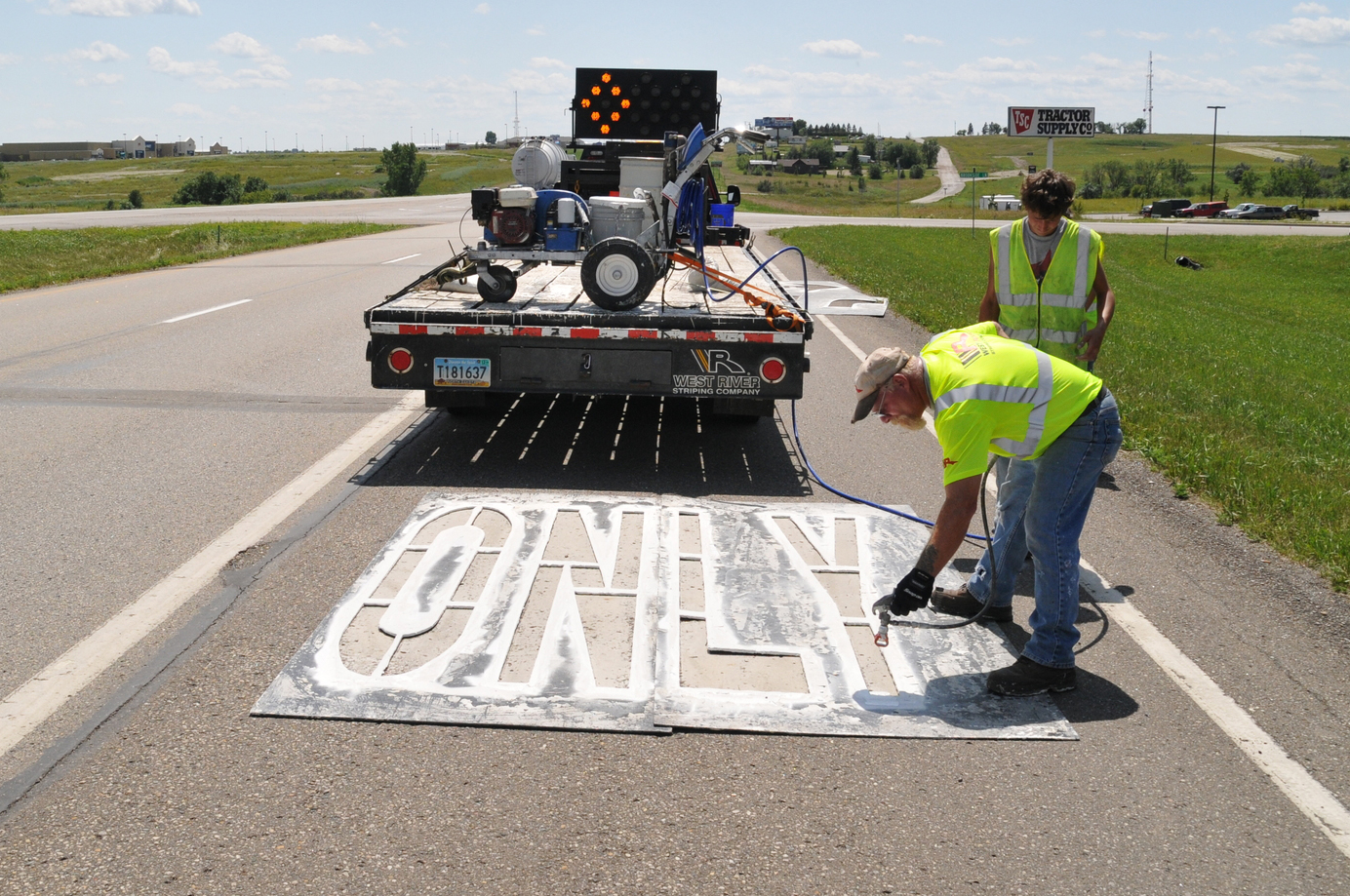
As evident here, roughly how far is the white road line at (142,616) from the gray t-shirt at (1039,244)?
4.09m

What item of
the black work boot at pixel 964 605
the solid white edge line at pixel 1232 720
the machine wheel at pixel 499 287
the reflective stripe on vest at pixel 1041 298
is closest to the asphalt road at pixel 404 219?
the machine wheel at pixel 499 287

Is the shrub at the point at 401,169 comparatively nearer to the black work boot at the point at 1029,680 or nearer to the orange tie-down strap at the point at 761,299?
the orange tie-down strap at the point at 761,299

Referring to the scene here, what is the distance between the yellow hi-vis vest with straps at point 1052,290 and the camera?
5547 millimetres

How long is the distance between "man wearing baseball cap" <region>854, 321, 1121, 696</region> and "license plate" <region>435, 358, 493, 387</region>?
11.5 ft

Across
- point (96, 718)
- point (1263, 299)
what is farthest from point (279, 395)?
point (1263, 299)

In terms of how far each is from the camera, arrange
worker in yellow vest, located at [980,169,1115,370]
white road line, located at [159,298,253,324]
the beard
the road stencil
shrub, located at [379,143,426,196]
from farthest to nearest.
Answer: shrub, located at [379,143,426,196] < white road line, located at [159,298,253,324] < worker in yellow vest, located at [980,169,1115,370] < the road stencil < the beard

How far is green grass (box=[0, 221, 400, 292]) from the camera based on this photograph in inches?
852

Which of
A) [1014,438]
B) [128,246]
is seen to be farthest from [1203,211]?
[1014,438]

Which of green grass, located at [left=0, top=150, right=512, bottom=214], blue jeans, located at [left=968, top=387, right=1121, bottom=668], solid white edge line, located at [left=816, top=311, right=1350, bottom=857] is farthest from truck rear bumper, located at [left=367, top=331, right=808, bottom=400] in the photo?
green grass, located at [left=0, top=150, right=512, bottom=214]

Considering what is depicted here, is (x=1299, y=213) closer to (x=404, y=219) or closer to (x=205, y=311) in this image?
(x=404, y=219)

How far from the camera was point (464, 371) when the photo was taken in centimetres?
702

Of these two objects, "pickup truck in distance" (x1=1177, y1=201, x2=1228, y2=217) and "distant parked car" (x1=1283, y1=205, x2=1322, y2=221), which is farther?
"pickup truck in distance" (x1=1177, y1=201, x2=1228, y2=217)

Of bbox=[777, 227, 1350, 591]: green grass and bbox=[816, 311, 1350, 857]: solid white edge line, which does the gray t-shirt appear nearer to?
bbox=[816, 311, 1350, 857]: solid white edge line

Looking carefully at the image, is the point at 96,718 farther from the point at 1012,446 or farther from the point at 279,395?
the point at 279,395
